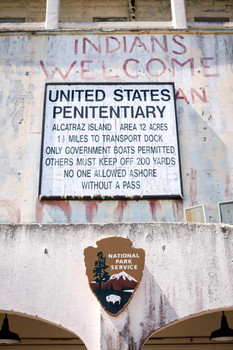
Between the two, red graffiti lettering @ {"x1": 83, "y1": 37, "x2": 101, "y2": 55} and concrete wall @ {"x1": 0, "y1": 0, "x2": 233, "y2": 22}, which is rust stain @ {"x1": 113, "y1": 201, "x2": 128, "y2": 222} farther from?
concrete wall @ {"x1": 0, "y1": 0, "x2": 233, "y2": 22}

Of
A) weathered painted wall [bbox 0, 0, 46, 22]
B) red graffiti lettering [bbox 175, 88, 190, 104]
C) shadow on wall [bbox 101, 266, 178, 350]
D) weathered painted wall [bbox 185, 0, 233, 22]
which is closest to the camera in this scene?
shadow on wall [bbox 101, 266, 178, 350]

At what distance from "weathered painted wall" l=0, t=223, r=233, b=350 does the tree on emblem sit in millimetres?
210

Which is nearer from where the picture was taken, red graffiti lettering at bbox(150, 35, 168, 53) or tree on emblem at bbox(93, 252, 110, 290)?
tree on emblem at bbox(93, 252, 110, 290)

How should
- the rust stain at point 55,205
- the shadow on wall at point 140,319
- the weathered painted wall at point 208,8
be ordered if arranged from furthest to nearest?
the weathered painted wall at point 208,8 < the rust stain at point 55,205 < the shadow on wall at point 140,319

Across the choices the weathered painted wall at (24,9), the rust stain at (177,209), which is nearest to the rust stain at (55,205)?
the rust stain at (177,209)

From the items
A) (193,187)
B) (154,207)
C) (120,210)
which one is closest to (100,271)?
(120,210)

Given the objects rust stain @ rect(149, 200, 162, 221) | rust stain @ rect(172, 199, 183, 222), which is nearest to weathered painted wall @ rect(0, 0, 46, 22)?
rust stain @ rect(149, 200, 162, 221)

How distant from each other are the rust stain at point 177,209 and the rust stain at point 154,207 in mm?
295

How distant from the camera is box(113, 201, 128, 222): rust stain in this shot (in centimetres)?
874

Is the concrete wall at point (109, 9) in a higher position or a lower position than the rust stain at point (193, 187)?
higher

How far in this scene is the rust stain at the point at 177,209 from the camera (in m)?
8.76

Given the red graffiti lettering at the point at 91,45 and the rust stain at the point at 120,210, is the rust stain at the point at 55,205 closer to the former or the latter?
the rust stain at the point at 120,210

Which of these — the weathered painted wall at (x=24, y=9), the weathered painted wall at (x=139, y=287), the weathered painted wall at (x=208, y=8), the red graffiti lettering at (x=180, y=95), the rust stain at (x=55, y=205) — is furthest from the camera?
the weathered painted wall at (x=208, y=8)

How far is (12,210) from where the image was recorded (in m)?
8.82
